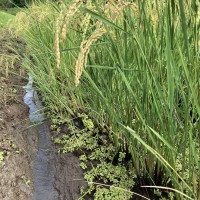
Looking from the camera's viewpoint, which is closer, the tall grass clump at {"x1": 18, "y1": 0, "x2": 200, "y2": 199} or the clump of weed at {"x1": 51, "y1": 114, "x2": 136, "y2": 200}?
the tall grass clump at {"x1": 18, "y1": 0, "x2": 200, "y2": 199}

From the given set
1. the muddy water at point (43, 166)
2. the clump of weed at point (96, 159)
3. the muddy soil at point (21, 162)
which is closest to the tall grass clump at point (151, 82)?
the clump of weed at point (96, 159)

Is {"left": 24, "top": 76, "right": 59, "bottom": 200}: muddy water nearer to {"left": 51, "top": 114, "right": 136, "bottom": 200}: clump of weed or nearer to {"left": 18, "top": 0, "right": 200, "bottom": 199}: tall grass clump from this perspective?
{"left": 51, "top": 114, "right": 136, "bottom": 200}: clump of weed

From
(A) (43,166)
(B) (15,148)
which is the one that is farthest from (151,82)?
(B) (15,148)

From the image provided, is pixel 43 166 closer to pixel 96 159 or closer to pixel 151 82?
pixel 96 159

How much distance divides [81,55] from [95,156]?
53.8 inches

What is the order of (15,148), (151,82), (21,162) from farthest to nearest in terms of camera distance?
(15,148), (21,162), (151,82)

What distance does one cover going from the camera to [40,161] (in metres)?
2.15

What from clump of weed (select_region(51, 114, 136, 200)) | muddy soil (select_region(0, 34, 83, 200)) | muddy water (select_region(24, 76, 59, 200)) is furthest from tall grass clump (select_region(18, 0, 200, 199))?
muddy water (select_region(24, 76, 59, 200))

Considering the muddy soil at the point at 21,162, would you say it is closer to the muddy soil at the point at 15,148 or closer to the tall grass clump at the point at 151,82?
the muddy soil at the point at 15,148

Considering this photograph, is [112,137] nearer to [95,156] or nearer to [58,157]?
[95,156]

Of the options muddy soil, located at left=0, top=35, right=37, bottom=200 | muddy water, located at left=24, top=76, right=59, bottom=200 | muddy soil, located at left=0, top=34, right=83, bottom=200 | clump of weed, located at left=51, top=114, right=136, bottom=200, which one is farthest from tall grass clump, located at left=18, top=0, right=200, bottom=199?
muddy soil, located at left=0, top=35, right=37, bottom=200

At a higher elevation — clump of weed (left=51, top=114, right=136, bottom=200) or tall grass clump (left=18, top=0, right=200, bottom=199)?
tall grass clump (left=18, top=0, right=200, bottom=199)

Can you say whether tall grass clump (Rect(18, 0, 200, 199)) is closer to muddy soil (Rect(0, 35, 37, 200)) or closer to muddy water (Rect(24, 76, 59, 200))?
muddy water (Rect(24, 76, 59, 200))

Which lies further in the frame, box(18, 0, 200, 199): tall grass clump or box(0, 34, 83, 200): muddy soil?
box(0, 34, 83, 200): muddy soil
